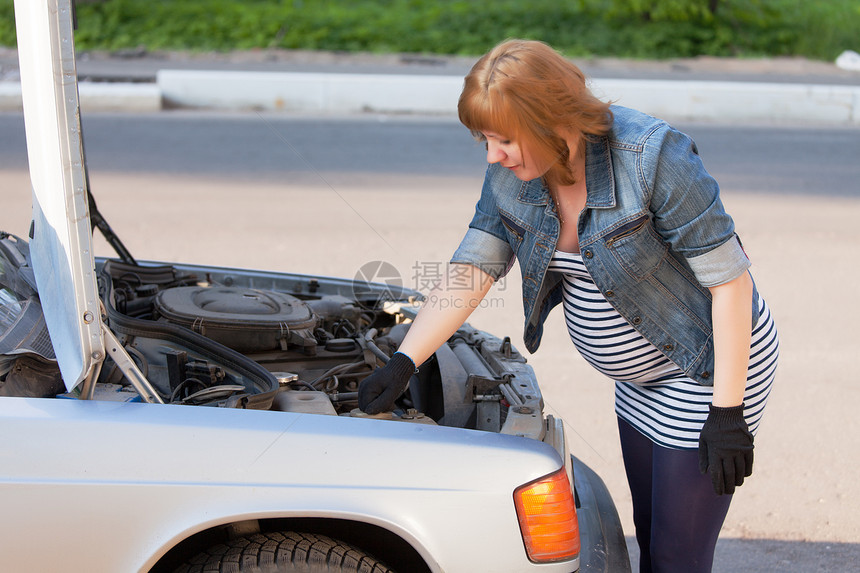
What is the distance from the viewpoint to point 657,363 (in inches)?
86.7

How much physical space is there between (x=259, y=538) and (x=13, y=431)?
0.61 metres

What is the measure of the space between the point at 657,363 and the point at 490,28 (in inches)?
681

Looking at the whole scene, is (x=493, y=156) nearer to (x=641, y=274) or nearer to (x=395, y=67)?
(x=641, y=274)

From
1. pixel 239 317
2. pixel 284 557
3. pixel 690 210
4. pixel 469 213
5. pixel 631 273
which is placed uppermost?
pixel 690 210

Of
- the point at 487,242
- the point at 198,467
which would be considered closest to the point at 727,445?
the point at 487,242

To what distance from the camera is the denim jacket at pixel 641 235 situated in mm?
1958

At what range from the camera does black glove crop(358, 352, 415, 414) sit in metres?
2.24

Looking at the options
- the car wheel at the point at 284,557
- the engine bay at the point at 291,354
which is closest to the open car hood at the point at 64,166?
the engine bay at the point at 291,354

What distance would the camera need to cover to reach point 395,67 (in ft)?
53.6

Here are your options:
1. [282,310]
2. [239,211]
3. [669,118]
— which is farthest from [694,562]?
[669,118]

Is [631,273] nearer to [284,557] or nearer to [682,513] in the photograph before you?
[682,513]

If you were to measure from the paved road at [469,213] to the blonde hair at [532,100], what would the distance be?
78.5 inches

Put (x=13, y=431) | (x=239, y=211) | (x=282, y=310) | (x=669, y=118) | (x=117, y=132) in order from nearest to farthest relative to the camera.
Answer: (x=13, y=431) < (x=282, y=310) < (x=239, y=211) < (x=117, y=132) < (x=669, y=118)

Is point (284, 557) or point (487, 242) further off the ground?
point (487, 242)
